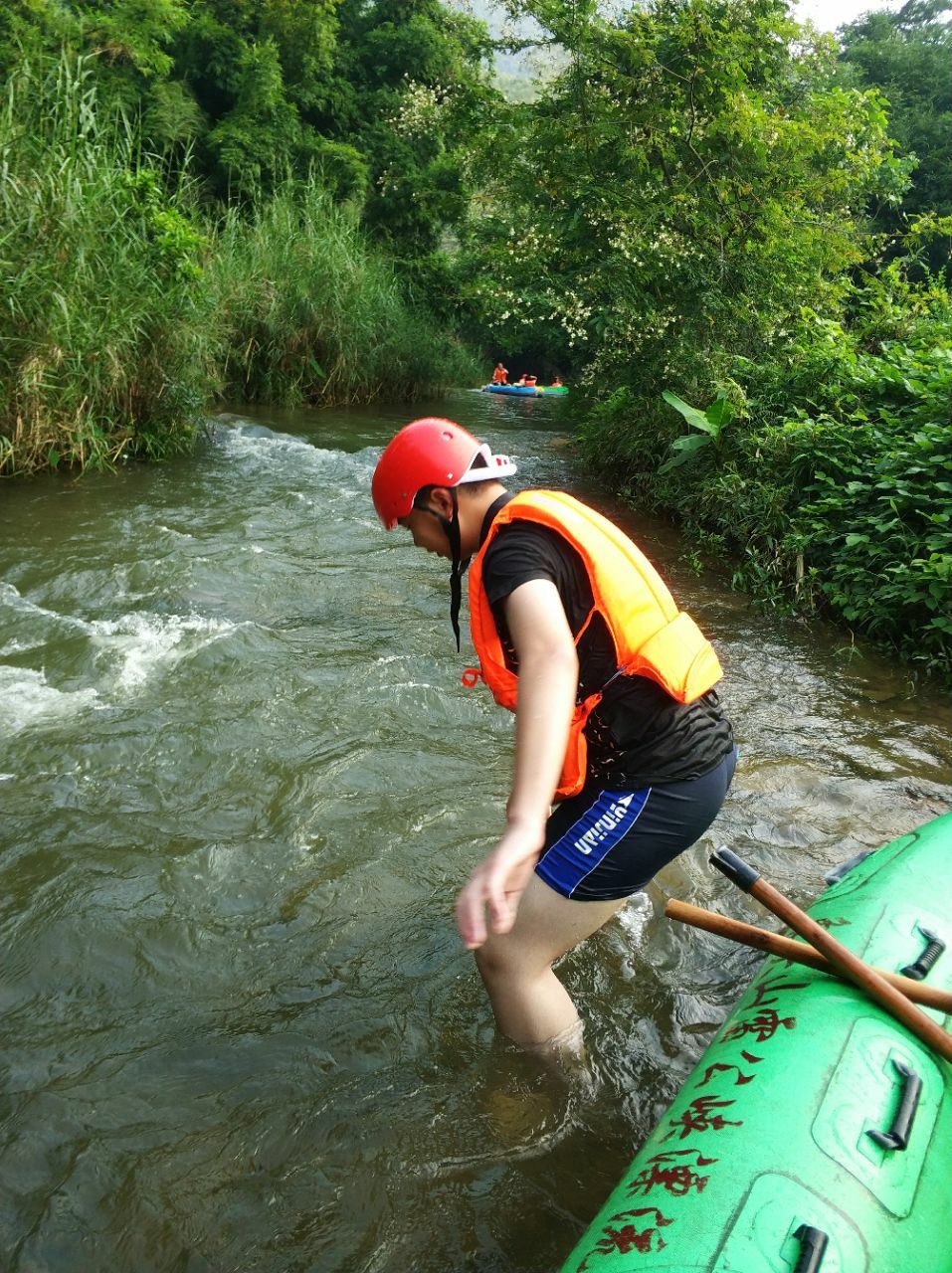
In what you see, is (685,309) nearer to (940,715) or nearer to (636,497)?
(636,497)

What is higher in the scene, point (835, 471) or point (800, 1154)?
point (835, 471)

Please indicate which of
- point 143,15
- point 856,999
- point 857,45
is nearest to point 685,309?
point 856,999

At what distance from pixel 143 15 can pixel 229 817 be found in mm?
24360

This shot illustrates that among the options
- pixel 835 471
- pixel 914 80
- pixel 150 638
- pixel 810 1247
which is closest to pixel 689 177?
pixel 835 471

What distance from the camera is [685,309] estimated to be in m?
9.74

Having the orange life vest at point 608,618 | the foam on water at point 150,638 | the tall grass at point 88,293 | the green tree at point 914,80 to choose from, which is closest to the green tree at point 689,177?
the tall grass at point 88,293

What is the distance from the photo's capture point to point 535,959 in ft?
7.59

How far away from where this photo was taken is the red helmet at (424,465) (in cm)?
221

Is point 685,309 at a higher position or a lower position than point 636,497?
higher

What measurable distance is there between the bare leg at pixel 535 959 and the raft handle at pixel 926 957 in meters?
0.73

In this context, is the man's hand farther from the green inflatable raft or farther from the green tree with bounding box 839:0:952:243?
the green tree with bounding box 839:0:952:243

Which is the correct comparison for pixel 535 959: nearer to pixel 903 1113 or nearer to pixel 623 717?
pixel 623 717

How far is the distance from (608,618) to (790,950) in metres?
0.92

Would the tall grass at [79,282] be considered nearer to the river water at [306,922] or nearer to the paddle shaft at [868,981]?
the river water at [306,922]
